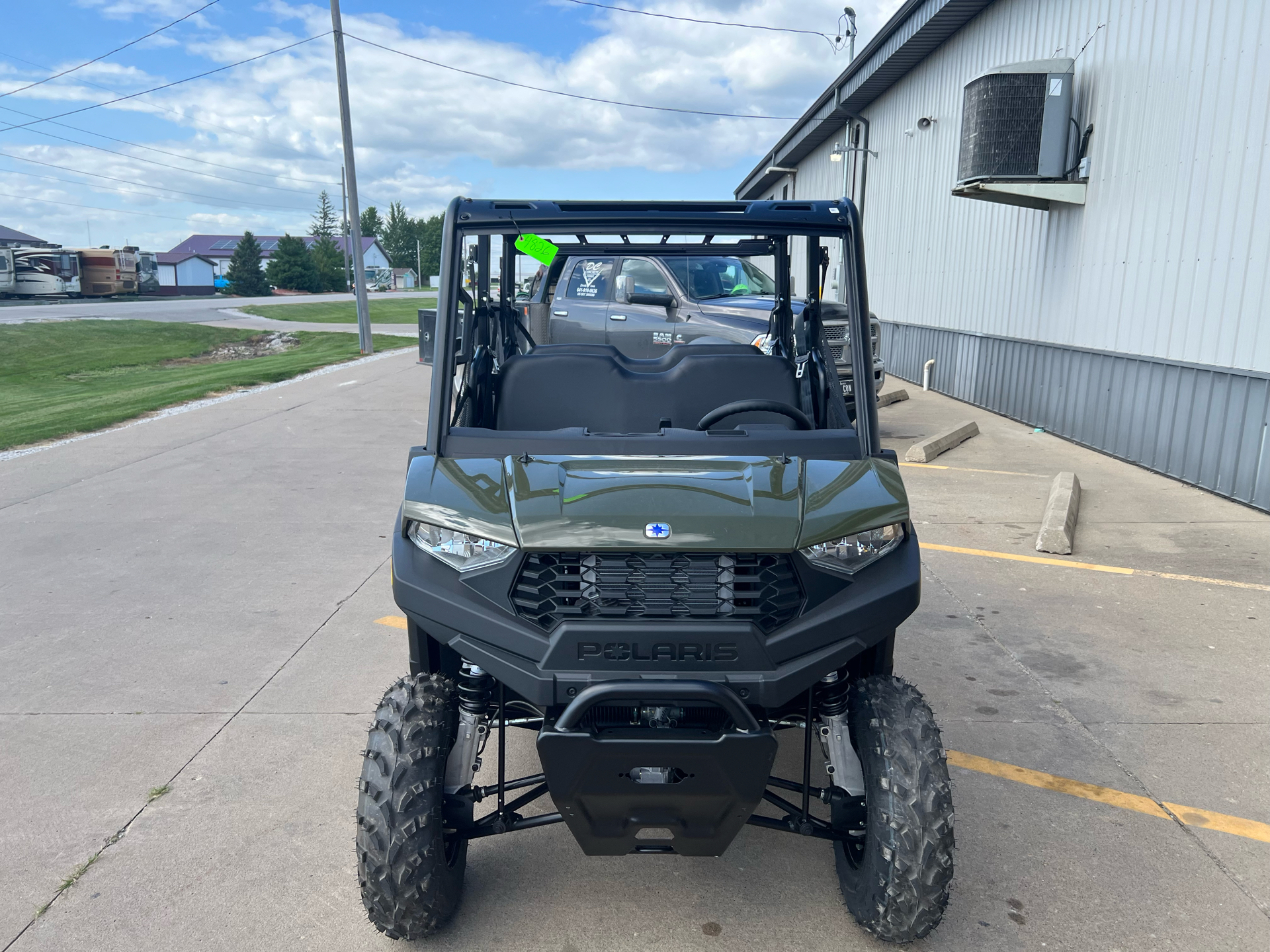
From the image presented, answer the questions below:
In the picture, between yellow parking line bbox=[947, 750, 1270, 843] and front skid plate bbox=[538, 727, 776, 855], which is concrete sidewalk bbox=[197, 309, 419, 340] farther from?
front skid plate bbox=[538, 727, 776, 855]

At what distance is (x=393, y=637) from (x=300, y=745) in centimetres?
125

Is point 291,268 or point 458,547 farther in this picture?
point 291,268

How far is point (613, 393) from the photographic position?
3.89 metres

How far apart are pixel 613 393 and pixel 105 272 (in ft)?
198

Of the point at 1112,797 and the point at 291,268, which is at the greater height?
the point at 291,268

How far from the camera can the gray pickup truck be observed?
10492 mm

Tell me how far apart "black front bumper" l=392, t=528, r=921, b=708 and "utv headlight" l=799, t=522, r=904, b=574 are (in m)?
0.03

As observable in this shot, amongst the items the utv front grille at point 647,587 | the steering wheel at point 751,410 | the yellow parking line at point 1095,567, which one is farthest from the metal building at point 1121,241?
the utv front grille at point 647,587

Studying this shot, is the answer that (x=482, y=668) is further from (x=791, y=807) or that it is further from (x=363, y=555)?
(x=363, y=555)

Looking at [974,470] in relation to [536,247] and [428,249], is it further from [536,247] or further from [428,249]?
[428,249]

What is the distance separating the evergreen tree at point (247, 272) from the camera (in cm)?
6775

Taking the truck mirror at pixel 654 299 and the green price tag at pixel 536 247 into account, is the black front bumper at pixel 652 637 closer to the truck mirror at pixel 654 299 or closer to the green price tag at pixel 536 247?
the green price tag at pixel 536 247

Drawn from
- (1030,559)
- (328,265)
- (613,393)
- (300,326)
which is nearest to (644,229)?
(613,393)

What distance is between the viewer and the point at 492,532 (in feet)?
8.64
